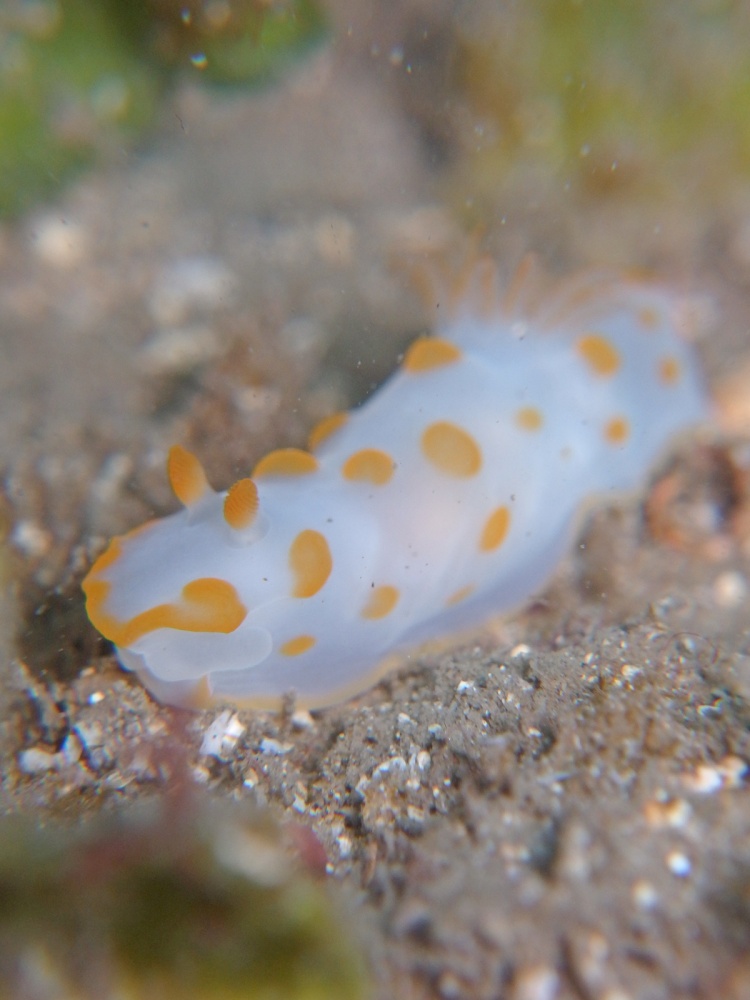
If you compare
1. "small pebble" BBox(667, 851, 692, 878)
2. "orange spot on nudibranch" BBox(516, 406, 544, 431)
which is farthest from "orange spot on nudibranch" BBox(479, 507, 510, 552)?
"small pebble" BBox(667, 851, 692, 878)

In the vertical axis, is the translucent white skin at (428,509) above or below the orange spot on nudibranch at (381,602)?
above

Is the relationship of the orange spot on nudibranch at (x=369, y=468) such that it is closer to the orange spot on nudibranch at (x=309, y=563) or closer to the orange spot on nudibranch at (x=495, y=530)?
the orange spot on nudibranch at (x=309, y=563)

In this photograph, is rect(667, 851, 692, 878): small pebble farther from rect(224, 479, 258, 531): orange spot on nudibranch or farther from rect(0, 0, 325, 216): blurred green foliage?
rect(0, 0, 325, 216): blurred green foliage

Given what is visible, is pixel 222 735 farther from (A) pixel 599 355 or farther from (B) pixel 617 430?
(A) pixel 599 355

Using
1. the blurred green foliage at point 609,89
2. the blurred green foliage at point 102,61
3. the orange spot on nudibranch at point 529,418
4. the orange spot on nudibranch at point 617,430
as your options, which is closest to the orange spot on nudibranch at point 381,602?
the orange spot on nudibranch at point 529,418

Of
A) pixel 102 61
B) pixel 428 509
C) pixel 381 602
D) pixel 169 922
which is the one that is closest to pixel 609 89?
pixel 428 509

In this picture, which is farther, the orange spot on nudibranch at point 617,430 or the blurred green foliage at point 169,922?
the orange spot on nudibranch at point 617,430

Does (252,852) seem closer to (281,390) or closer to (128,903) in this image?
(128,903)
